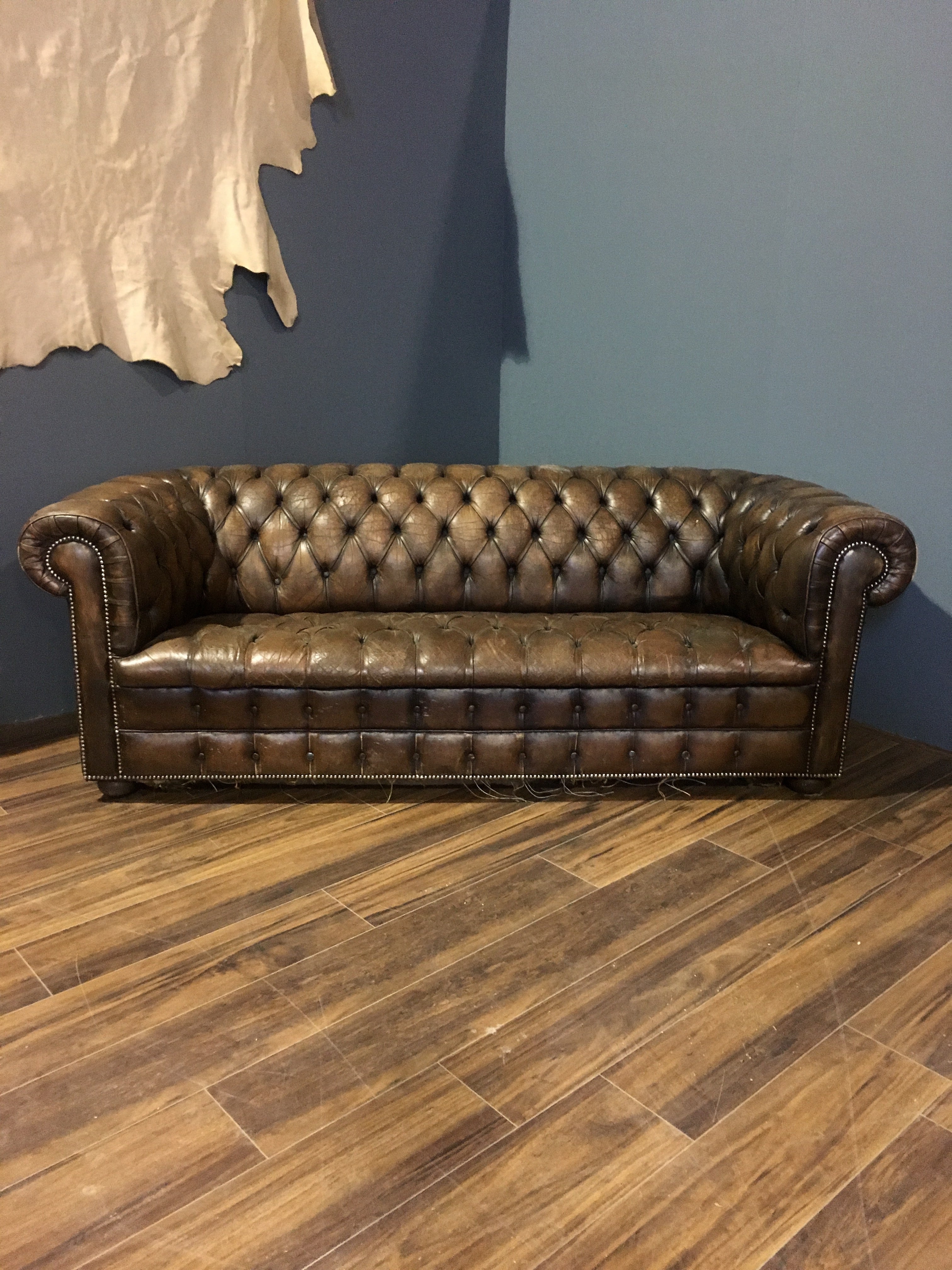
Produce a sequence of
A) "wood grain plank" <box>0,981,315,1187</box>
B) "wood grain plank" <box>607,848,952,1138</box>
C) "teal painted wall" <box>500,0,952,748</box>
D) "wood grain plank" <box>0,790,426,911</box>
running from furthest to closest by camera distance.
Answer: "teal painted wall" <box>500,0,952,748</box> < "wood grain plank" <box>0,790,426,911</box> < "wood grain plank" <box>607,848,952,1138</box> < "wood grain plank" <box>0,981,315,1187</box>

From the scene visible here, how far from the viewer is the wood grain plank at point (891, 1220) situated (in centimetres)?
139

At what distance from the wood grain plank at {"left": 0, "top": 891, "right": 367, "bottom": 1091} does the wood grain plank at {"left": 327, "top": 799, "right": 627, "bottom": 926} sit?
8cm

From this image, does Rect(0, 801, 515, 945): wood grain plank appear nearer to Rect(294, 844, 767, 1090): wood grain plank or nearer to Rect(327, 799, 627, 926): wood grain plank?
Rect(327, 799, 627, 926): wood grain plank

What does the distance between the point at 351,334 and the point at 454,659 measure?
1.70 meters

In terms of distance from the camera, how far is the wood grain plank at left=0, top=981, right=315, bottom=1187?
1.56 meters

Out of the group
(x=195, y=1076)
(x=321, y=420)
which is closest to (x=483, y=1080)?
(x=195, y=1076)

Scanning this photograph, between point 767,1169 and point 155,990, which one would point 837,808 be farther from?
point 155,990

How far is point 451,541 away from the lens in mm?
3156

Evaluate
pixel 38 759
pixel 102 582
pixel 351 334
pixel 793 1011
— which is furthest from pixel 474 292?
pixel 793 1011

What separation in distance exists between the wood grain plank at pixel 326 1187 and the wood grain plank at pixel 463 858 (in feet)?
1.83

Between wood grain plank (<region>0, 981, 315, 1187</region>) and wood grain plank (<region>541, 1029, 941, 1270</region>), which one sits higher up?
wood grain plank (<region>541, 1029, 941, 1270</region>)

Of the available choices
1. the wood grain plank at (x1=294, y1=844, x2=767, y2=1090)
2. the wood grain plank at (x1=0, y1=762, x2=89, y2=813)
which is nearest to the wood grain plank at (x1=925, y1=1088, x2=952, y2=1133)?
the wood grain plank at (x1=294, y1=844, x2=767, y2=1090)

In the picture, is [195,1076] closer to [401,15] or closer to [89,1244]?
[89,1244]

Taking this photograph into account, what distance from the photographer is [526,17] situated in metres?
3.94
